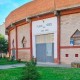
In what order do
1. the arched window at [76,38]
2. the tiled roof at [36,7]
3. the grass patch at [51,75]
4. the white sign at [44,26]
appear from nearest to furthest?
the grass patch at [51,75] < the arched window at [76,38] < the tiled roof at [36,7] < the white sign at [44,26]

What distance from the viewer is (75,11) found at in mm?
23938

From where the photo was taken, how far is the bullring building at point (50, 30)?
24.2 metres

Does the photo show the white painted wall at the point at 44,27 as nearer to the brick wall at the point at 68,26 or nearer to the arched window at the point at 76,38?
the brick wall at the point at 68,26

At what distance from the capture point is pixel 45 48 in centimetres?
2853

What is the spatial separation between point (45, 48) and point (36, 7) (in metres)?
4.63

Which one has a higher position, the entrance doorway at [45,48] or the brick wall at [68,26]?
the brick wall at [68,26]

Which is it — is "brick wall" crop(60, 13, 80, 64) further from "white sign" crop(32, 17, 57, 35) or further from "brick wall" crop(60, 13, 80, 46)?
"white sign" crop(32, 17, 57, 35)

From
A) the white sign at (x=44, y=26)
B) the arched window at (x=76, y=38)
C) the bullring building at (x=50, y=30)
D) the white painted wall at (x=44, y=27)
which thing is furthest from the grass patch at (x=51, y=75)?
the white sign at (x=44, y=26)

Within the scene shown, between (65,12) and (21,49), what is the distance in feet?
35.3

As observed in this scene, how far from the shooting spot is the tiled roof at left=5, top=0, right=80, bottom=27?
24.1 m

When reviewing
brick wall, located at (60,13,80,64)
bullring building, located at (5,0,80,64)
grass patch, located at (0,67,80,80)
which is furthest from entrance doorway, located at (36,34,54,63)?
grass patch, located at (0,67,80,80)

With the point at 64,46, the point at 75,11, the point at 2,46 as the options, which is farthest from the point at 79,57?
the point at 2,46

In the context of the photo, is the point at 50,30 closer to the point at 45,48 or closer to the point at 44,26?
the point at 44,26

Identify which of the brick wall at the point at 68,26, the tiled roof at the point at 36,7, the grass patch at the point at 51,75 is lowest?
the grass patch at the point at 51,75
